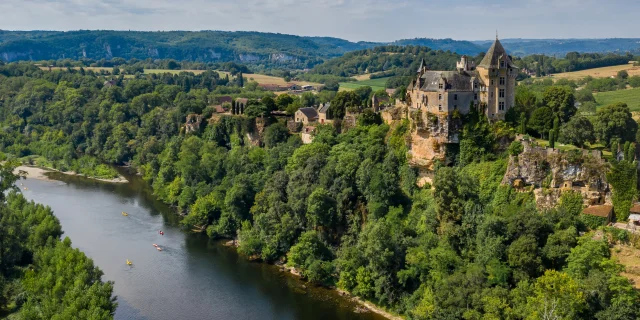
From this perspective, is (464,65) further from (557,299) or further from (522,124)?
(557,299)

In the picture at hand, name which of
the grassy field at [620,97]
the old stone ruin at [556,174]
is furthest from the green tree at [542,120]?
the grassy field at [620,97]

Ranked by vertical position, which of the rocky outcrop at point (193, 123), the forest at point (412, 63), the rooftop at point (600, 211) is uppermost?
the forest at point (412, 63)

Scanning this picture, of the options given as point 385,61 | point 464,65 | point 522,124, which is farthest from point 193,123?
point 385,61

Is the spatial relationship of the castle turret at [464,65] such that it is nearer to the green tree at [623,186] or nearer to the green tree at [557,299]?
the green tree at [623,186]

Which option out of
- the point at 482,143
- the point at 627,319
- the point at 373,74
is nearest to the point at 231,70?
the point at 373,74

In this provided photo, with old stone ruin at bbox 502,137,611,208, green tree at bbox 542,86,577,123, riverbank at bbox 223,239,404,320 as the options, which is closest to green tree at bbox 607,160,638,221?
old stone ruin at bbox 502,137,611,208

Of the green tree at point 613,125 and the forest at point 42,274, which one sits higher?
the green tree at point 613,125
